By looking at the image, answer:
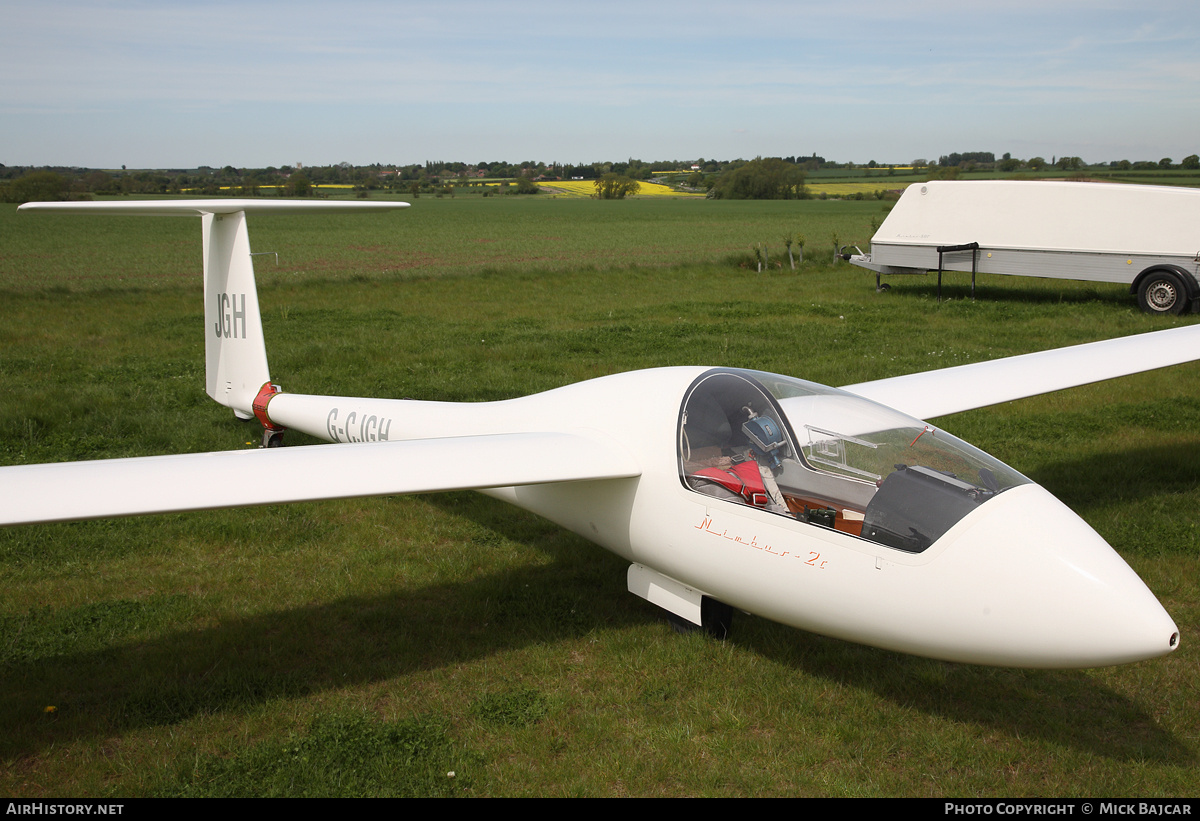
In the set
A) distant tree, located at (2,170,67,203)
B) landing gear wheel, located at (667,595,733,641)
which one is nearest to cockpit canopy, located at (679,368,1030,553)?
landing gear wheel, located at (667,595,733,641)

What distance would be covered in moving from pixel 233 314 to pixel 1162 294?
58.3 feet

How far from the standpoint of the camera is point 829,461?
4555mm

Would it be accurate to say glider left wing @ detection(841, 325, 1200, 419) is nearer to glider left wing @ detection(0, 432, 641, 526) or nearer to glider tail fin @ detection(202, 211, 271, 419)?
glider left wing @ detection(0, 432, 641, 526)

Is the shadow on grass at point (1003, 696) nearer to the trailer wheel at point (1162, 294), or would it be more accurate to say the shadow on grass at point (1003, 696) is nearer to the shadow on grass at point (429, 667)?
A: the shadow on grass at point (429, 667)

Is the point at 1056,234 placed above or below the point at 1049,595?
above

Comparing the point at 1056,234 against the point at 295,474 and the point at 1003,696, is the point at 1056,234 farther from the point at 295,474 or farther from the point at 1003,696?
the point at 295,474

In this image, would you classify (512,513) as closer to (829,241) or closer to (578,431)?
(578,431)

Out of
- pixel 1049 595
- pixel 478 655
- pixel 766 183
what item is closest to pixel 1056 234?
pixel 1049 595

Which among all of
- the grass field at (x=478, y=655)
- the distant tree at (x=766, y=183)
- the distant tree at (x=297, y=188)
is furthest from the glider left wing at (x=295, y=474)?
the distant tree at (x=766, y=183)

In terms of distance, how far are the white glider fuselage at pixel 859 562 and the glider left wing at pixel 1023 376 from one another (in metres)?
2.13

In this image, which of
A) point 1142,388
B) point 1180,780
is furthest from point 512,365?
point 1180,780

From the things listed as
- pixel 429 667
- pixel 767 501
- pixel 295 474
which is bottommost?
pixel 429 667

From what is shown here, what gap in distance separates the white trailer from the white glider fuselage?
53.4 feet
